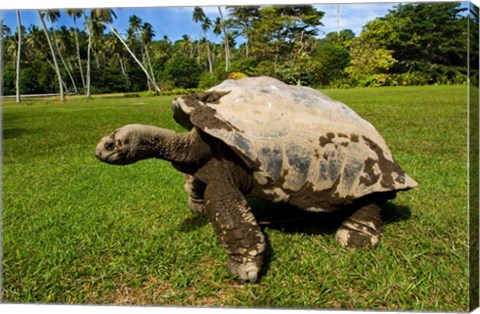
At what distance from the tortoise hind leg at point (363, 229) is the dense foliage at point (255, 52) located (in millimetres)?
834

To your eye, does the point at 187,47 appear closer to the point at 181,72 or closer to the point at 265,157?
the point at 181,72

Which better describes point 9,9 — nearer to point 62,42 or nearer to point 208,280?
point 208,280

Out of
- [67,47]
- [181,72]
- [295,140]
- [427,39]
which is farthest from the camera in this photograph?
[181,72]

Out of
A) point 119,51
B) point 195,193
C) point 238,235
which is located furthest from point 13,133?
point 238,235

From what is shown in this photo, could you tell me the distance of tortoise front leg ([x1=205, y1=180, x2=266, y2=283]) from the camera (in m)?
1.90

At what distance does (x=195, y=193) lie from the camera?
2734mm

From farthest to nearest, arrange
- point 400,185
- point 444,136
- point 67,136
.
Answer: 1. point 67,136
2. point 444,136
3. point 400,185

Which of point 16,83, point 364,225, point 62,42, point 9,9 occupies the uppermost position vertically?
point 62,42

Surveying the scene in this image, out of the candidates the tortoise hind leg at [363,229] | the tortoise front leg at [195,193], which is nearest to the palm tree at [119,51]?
the tortoise front leg at [195,193]

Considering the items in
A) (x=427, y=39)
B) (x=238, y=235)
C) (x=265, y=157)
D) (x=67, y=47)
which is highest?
(x=67, y=47)

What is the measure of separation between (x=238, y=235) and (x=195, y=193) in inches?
34.9

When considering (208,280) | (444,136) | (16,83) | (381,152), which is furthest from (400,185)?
(16,83)

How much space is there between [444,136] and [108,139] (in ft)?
12.5

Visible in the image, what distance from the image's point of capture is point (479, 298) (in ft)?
5.80
